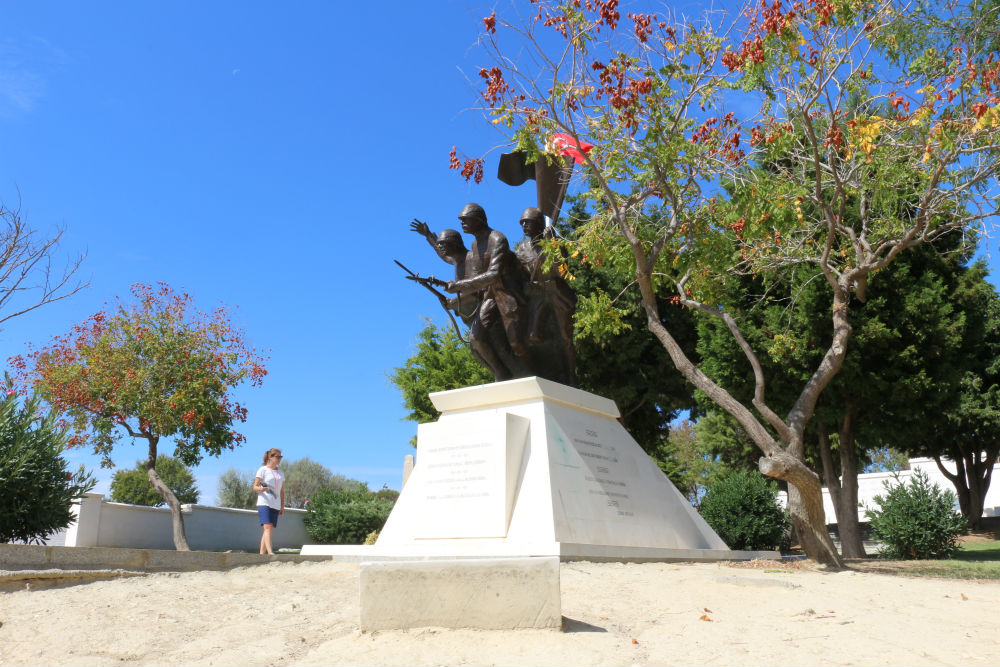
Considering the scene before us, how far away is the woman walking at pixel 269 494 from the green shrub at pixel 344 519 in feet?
26.7

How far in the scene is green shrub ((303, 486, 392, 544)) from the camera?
58.7 feet

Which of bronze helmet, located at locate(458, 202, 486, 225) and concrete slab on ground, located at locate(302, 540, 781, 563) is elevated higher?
bronze helmet, located at locate(458, 202, 486, 225)

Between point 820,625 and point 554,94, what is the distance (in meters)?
6.74

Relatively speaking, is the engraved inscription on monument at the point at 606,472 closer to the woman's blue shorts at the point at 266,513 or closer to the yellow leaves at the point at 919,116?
the woman's blue shorts at the point at 266,513

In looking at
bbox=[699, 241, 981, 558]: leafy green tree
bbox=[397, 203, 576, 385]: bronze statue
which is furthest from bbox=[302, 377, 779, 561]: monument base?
bbox=[699, 241, 981, 558]: leafy green tree

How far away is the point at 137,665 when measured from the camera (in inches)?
161

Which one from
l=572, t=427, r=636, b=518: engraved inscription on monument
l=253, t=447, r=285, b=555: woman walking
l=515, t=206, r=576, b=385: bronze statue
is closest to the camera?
l=572, t=427, r=636, b=518: engraved inscription on monument

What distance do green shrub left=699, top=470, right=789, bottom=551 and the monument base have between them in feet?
14.9

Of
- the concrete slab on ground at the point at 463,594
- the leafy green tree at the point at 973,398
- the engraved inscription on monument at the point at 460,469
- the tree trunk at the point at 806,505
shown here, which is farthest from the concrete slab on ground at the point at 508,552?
the leafy green tree at the point at 973,398

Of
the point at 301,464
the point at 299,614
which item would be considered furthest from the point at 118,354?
the point at 301,464

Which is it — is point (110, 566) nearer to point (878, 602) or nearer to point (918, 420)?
point (878, 602)

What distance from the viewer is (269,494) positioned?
31.6ft

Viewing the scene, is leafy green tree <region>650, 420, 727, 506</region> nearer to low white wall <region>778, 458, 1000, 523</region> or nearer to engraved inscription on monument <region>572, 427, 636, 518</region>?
low white wall <region>778, 458, 1000, 523</region>

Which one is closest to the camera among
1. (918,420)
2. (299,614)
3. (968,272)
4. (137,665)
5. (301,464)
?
(137,665)
